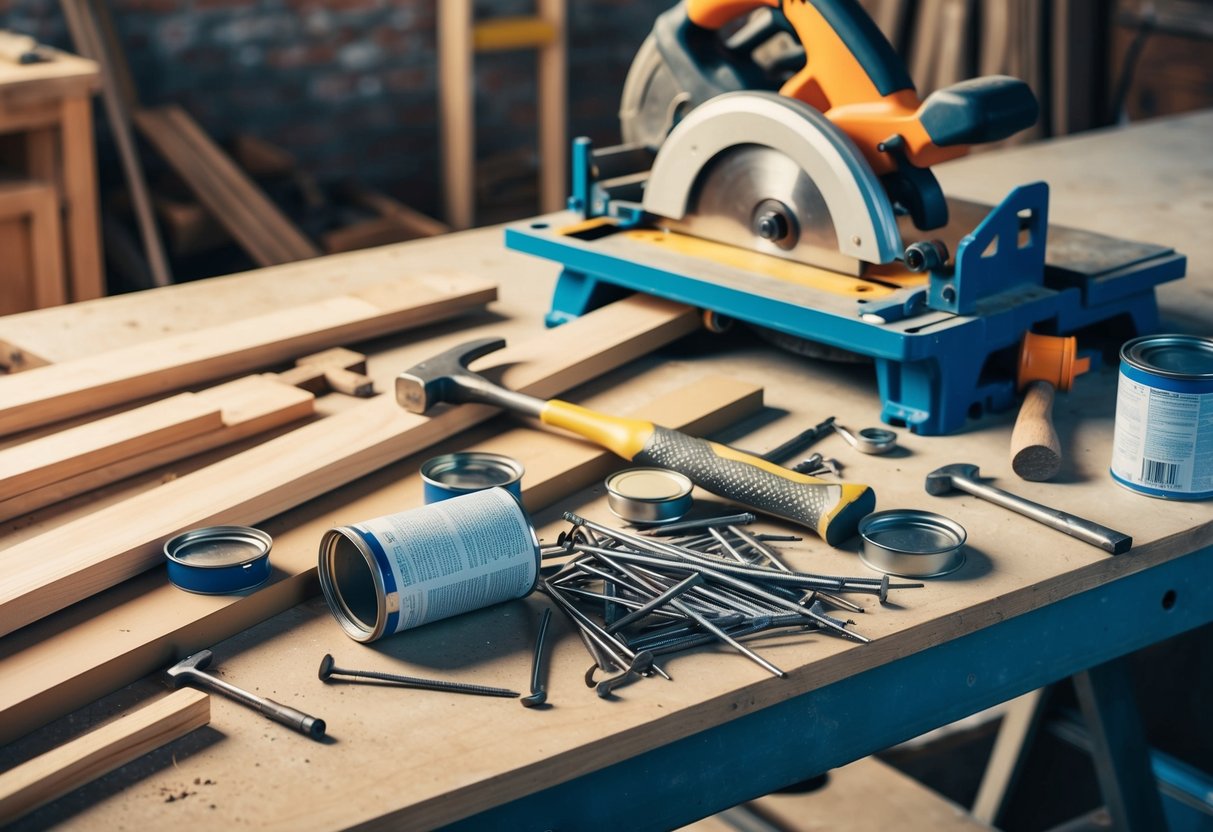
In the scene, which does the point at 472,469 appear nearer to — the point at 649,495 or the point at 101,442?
the point at 649,495

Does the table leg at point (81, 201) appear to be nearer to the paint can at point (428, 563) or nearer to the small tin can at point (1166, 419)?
the paint can at point (428, 563)

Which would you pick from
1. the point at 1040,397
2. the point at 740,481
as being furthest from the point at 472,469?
the point at 1040,397

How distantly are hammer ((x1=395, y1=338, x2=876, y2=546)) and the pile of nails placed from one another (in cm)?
4

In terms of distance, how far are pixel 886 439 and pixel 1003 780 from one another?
1196mm

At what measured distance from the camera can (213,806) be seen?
3.16 ft

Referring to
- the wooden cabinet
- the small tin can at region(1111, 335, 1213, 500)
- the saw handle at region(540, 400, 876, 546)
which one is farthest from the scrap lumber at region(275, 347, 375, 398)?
the wooden cabinet

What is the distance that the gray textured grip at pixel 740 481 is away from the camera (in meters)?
1.32

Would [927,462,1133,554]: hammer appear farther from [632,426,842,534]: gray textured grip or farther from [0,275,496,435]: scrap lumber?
[0,275,496,435]: scrap lumber

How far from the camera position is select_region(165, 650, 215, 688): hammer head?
1.10 metres

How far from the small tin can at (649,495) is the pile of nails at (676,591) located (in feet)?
0.06

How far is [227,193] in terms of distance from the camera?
11.3ft

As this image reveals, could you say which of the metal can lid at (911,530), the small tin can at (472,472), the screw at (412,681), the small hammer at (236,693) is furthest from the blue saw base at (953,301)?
the small hammer at (236,693)

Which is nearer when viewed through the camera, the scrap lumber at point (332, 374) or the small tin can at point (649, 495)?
the small tin can at point (649, 495)

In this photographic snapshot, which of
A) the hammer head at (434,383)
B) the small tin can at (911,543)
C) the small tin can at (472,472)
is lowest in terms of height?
the small tin can at (911,543)
